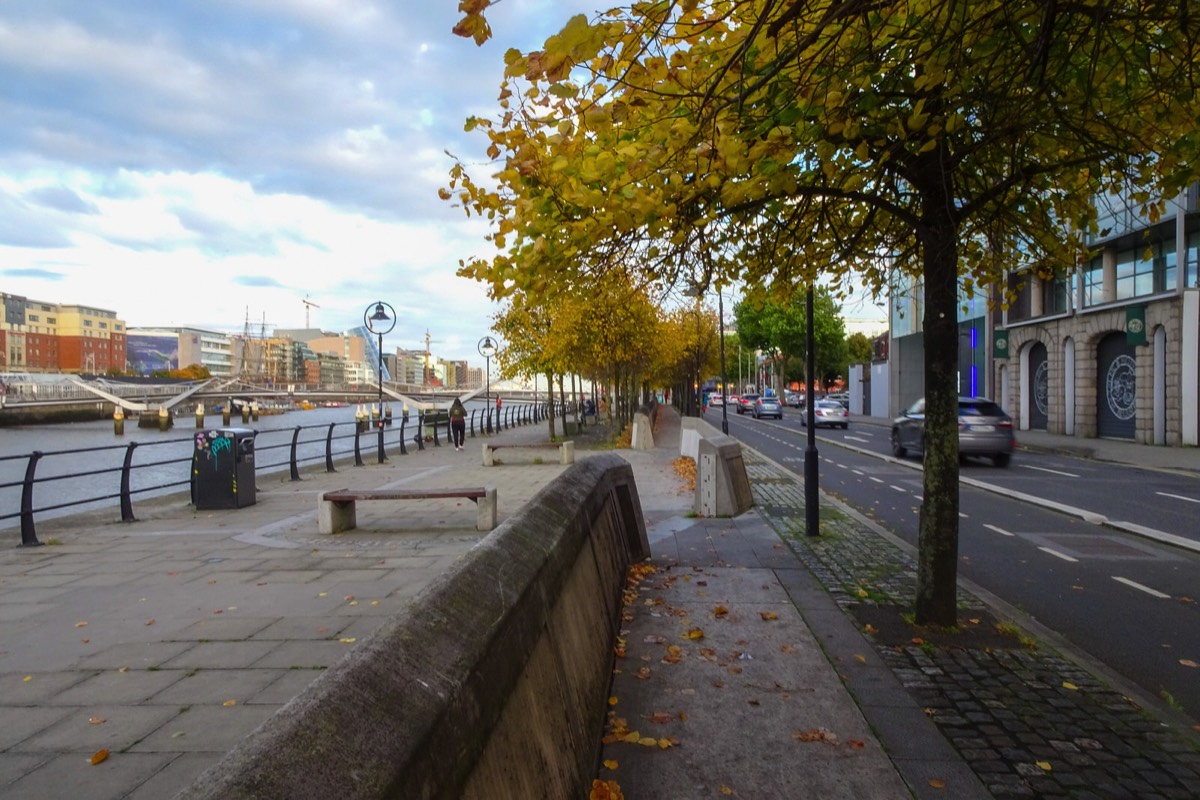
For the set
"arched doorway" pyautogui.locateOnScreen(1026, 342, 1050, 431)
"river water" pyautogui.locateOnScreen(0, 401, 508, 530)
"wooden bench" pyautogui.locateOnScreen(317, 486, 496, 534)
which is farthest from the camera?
"arched doorway" pyautogui.locateOnScreen(1026, 342, 1050, 431)

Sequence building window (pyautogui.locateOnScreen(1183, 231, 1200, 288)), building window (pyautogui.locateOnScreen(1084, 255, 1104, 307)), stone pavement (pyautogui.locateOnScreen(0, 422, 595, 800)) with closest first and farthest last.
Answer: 1. stone pavement (pyautogui.locateOnScreen(0, 422, 595, 800))
2. building window (pyautogui.locateOnScreen(1183, 231, 1200, 288))
3. building window (pyautogui.locateOnScreen(1084, 255, 1104, 307))

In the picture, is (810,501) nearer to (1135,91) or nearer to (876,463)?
(1135,91)

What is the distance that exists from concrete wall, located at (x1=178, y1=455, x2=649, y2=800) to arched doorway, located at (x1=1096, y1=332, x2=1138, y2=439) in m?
29.1

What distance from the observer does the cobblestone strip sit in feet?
11.0

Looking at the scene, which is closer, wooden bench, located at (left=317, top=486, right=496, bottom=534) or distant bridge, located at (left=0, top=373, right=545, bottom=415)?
wooden bench, located at (left=317, top=486, right=496, bottom=534)

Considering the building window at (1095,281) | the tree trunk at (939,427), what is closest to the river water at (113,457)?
the tree trunk at (939,427)

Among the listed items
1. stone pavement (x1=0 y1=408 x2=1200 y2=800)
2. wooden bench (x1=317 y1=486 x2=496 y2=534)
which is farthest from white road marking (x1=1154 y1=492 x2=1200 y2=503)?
wooden bench (x1=317 y1=486 x2=496 y2=534)

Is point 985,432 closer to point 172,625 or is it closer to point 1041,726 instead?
point 1041,726

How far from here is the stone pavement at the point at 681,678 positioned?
3402 mm

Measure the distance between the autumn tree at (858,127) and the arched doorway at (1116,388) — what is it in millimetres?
25255

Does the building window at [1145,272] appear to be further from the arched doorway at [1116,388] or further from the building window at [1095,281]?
the arched doorway at [1116,388]

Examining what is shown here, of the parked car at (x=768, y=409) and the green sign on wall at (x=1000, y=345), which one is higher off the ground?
the green sign on wall at (x=1000, y=345)

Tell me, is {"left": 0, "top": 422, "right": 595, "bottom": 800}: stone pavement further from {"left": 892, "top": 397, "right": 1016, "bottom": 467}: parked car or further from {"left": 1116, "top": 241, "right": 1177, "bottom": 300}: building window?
{"left": 1116, "top": 241, "right": 1177, "bottom": 300}: building window

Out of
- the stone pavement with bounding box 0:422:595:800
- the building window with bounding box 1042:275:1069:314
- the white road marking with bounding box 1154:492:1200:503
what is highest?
the building window with bounding box 1042:275:1069:314
